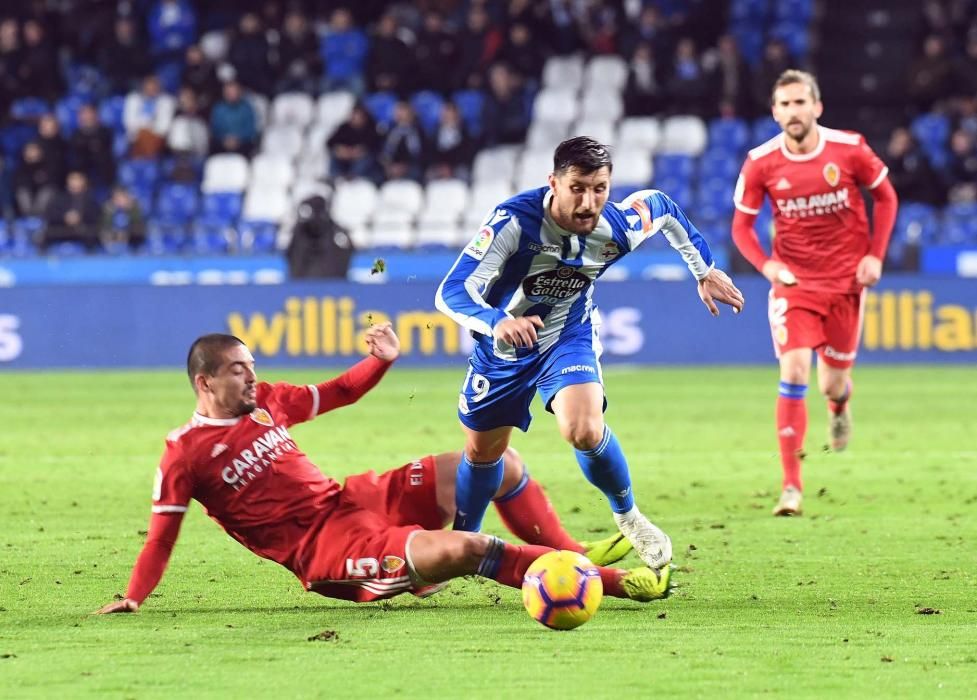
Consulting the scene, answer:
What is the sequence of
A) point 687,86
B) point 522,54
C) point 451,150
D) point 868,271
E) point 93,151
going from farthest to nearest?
1. point 522,54
2. point 687,86
3. point 93,151
4. point 451,150
5. point 868,271

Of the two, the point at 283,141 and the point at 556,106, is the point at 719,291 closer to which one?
the point at 556,106

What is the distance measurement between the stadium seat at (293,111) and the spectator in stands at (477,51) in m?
2.15

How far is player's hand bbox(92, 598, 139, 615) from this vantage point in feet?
18.7

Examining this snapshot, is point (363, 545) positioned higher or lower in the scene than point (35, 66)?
lower

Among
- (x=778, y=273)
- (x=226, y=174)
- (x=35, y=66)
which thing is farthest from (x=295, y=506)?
(x=35, y=66)

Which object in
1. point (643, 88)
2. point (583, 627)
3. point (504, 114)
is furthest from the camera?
point (643, 88)

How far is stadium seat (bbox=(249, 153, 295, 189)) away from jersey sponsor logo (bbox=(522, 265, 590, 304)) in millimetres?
16019

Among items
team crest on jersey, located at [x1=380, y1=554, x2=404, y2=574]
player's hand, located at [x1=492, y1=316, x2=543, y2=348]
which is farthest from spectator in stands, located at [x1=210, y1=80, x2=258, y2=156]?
team crest on jersey, located at [x1=380, y1=554, x2=404, y2=574]

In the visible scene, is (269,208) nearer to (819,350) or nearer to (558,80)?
(558,80)

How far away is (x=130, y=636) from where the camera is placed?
5.50m

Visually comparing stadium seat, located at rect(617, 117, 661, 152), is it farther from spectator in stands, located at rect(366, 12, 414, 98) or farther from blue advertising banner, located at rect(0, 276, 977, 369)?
blue advertising banner, located at rect(0, 276, 977, 369)

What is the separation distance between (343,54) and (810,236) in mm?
15678

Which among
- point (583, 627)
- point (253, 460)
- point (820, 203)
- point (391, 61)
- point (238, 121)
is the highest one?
point (391, 61)

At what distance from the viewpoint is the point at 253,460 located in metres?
5.91
